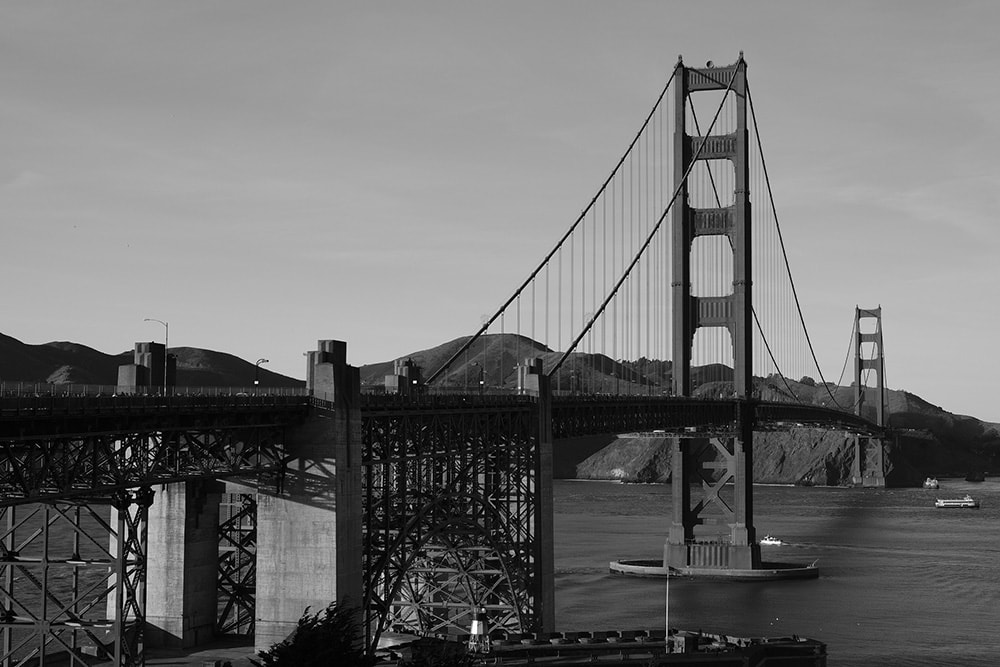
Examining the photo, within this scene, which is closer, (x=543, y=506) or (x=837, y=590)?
(x=543, y=506)

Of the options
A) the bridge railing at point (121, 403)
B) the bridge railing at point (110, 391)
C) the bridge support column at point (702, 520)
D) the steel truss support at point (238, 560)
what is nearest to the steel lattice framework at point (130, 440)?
the bridge railing at point (121, 403)

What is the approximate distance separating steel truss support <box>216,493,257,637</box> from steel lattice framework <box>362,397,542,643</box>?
445 cm

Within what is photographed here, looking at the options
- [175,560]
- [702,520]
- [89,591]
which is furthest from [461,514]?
[702,520]

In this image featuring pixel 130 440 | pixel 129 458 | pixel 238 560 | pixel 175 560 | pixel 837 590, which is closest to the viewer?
pixel 130 440

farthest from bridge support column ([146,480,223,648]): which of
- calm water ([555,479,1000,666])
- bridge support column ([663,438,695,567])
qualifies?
bridge support column ([663,438,695,567])

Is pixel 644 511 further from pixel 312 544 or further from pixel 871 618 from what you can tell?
pixel 312 544

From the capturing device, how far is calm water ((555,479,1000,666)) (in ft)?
213

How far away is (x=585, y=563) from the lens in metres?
90.9

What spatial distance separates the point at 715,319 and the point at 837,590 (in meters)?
22.2

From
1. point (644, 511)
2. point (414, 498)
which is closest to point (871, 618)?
point (414, 498)

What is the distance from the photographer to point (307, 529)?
40.8 meters

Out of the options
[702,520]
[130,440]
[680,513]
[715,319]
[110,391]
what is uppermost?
[715,319]

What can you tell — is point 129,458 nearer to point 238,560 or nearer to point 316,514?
point 316,514

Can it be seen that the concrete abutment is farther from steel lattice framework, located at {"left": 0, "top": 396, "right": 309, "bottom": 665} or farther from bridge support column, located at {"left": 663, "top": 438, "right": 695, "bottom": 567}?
bridge support column, located at {"left": 663, "top": 438, "right": 695, "bottom": 567}
